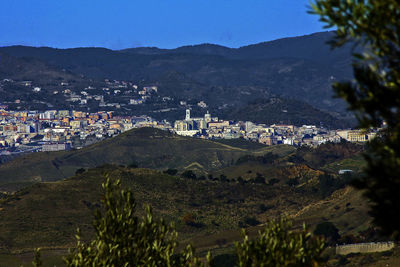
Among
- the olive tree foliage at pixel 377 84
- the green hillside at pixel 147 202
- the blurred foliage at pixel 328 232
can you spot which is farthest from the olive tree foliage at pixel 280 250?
the green hillside at pixel 147 202

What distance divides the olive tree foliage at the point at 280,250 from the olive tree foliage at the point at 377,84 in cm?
745

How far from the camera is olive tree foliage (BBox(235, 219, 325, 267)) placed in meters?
27.2

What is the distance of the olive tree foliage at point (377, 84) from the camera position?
62.6ft

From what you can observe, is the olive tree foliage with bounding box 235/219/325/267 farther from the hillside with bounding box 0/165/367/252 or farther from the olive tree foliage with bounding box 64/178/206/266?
the hillside with bounding box 0/165/367/252

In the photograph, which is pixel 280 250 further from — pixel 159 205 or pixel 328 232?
pixel 159 205

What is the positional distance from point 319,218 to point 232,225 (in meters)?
16.8

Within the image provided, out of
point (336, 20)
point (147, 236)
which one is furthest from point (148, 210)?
point (336, 20)

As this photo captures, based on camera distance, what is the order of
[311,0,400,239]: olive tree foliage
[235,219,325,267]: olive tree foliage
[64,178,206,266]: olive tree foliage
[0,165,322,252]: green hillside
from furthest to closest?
[0,165,322,252]: green hillside, [64,178,206,266]: olive tree foliage, [235,219,325,267]: olive tree foliage, [311,0,400,239]: olive tree foliage

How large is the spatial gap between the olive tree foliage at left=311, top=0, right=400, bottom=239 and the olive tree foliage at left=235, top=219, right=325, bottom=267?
7.45m

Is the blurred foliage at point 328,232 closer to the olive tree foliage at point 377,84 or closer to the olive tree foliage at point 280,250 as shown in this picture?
the olive tree foliage at point 280,250

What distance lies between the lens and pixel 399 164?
1897cm

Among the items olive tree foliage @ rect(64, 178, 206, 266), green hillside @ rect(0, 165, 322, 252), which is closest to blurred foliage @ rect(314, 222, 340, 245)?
green hillside @ rect(0, 165, 322, 252)

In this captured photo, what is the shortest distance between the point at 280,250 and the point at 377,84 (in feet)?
32.3

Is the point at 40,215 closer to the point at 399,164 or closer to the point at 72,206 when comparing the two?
the point at 72,206
